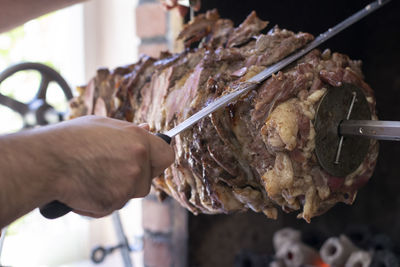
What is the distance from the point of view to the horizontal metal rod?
0.79 meters

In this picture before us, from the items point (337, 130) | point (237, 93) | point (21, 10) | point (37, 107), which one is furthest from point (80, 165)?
point (37, 107)

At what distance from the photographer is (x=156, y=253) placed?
5.47 feet

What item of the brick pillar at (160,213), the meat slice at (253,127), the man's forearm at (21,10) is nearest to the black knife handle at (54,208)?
the meat slice at (253,127)

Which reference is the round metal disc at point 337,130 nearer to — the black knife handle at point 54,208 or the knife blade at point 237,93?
the knife blade at point 237,93

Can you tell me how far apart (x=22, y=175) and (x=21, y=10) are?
28.6 inches

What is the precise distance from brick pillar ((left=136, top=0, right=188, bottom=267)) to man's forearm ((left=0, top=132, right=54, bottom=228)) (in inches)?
38.2

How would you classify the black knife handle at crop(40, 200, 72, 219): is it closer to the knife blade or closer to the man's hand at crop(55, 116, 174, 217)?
the man's hand at crop(55, 116, 174, 217)

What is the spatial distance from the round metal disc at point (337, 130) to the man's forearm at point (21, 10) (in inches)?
28.3

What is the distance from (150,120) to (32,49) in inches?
78.3

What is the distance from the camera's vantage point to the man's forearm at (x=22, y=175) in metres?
0.55

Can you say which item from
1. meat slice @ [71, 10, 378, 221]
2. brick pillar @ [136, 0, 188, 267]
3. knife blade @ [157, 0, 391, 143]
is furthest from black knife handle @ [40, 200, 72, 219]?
brick pillar @ [136, 0, 188, 267]

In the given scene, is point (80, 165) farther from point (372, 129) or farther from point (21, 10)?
point (21, 10)

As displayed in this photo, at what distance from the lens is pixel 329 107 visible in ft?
2.83

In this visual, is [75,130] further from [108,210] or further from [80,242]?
[80,242]
